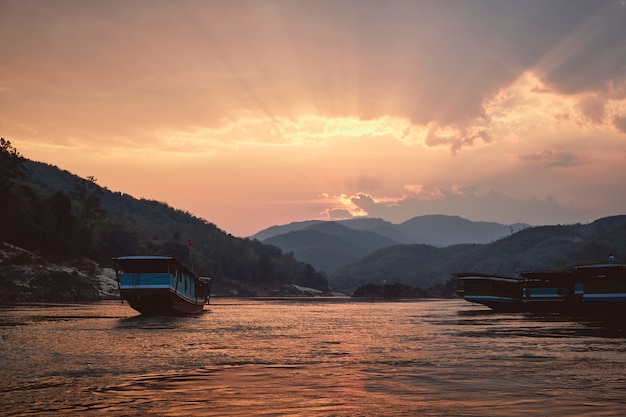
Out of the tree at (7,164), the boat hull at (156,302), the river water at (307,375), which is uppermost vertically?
the tree at (7,164)

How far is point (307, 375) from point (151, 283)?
130 feet

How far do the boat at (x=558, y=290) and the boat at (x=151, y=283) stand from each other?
4315 cm

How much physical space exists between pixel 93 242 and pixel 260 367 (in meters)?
131

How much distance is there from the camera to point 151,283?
58.9 m

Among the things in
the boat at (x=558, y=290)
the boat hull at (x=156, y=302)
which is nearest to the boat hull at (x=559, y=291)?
the boat at (x=558, y=290)

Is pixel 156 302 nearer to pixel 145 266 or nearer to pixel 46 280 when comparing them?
pixel 145 266

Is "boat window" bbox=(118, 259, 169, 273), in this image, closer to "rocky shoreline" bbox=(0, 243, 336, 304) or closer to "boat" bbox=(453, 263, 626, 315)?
"boat" bbox=(453, 263, 626, 315)

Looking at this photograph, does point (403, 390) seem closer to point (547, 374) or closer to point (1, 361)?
point (547, 374)

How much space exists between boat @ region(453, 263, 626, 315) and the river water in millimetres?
26925

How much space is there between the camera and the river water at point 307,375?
16578mm

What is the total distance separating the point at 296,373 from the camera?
23047 millimetres

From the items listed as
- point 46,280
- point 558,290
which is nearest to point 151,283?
point 558,290

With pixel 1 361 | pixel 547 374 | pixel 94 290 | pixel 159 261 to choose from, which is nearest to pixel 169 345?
pixel 1 361

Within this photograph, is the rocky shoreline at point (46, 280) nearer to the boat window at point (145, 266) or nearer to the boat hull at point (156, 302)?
the boat hull at point (156, 302)
